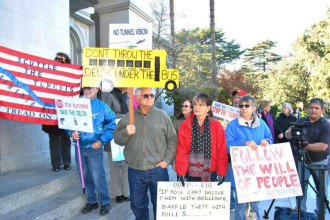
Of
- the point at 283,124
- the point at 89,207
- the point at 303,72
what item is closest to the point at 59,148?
the point at 89,207

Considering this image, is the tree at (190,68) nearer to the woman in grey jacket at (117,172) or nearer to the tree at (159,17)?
the tree at (159,17)

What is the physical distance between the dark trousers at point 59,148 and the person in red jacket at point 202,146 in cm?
240

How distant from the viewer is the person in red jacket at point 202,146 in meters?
2.66

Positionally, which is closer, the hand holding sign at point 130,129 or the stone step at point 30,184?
the hand holding sign at point 130,129

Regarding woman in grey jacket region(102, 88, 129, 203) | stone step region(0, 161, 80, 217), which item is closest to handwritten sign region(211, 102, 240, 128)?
woman in grey jacket region(102, 88, 129, 203)

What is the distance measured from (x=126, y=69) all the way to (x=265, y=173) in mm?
2033

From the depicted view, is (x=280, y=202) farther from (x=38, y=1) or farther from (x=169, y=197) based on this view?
(x=38, y=1)

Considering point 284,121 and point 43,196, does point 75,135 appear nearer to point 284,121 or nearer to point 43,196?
point 43,196

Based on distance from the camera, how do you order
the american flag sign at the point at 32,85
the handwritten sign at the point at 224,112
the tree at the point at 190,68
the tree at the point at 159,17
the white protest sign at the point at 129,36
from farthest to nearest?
the tree at the point at 190,68, the tree at the point at 159,17, the handwritten sign at the point at 224,112, the american flag sign at the point at 32,85, the white protest sign at the point at 129,36

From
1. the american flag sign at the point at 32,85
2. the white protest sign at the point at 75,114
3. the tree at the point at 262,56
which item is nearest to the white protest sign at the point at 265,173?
the white protest sign at the point at 75,114

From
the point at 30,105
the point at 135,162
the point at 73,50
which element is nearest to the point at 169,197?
the point at 135,162

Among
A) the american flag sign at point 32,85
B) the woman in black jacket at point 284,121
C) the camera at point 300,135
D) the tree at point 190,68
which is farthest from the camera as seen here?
the tree at point 190,68

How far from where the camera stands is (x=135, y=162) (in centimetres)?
269

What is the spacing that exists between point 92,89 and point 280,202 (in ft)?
13.0
